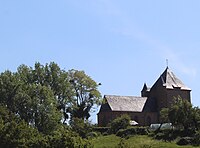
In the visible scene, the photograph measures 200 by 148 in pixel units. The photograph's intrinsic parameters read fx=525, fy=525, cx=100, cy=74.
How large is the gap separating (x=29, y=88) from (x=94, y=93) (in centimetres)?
2022

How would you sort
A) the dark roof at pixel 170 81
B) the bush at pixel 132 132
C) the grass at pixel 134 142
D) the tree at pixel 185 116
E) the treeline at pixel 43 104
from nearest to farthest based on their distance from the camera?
the treeline at pixel 43 104 < the grass at pixel 134 142 < the tree at pixel 185 116 < the bush at pixel 132 132 < the dark roof at pixel 170 81

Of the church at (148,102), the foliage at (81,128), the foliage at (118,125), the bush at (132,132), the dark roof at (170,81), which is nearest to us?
the foliage at (81,128)

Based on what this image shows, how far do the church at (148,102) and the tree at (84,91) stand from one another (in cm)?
469

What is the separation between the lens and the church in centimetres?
10031

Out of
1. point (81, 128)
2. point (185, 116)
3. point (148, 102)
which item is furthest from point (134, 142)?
point (148, 102)

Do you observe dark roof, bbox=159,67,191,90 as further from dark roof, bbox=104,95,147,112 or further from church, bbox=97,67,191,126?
dark roof, bbox=104,95,147,112

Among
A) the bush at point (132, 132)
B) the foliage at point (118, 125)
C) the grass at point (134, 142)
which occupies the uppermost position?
the foliage at point (118, 125)

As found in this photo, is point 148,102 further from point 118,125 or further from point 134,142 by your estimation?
point 134,142

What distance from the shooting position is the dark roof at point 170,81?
346ft

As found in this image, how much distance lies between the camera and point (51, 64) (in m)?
88.5

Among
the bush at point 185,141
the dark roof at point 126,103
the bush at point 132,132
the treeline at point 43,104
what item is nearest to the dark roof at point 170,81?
the dark roof at point 126,103

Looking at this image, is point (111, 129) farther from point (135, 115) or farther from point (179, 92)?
point (179, 92)

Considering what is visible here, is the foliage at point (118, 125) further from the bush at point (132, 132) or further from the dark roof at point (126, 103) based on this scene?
the dark roof at point (126, 103)

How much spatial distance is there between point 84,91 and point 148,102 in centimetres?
1612
